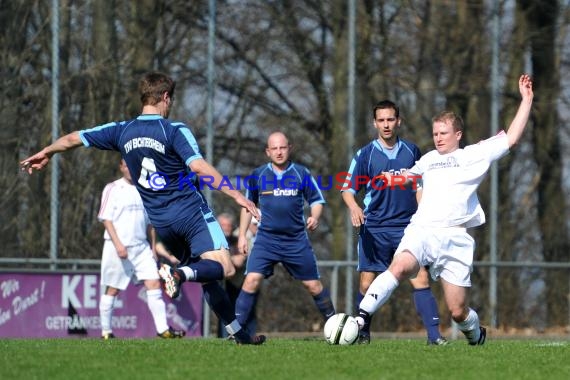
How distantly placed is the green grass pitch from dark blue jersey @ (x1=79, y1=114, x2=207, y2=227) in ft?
3.30

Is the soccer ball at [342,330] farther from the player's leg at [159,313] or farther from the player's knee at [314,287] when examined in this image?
the player's leg at [159,313]

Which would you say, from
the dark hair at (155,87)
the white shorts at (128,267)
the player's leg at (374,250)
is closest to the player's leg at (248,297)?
the player's leg at (374,250)

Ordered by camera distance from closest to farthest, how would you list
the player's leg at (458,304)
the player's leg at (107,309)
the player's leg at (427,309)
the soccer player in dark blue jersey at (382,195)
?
1. the player's leg at (458,304)
2. the player's leg at (427,309)
3. the soccer player in dark blue jersey at (382,195)
4. the player's leg at (107,309)

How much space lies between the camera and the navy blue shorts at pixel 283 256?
37.3 ft

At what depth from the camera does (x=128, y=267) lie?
1294 centimetres

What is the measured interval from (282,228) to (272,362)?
415 centimetres

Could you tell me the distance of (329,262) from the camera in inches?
624

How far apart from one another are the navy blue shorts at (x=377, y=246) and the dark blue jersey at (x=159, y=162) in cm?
219

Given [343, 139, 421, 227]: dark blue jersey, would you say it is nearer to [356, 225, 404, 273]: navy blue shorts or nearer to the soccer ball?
[356, 225, 404, 273]: navy blue shorts

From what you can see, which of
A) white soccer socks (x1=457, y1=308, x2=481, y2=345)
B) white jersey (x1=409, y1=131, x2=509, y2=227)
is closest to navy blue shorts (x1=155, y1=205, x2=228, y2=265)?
white jersey (x1=409, y1=131, x2=509, y2=227)

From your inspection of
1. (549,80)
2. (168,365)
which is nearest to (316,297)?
(168,365)

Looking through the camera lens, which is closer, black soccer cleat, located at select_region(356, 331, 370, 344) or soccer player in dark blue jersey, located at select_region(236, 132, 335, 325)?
black soccer cleat, located at select_region(356, 331, 370, 344)

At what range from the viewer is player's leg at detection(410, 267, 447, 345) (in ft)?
32.2

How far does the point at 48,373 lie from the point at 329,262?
9323mm
